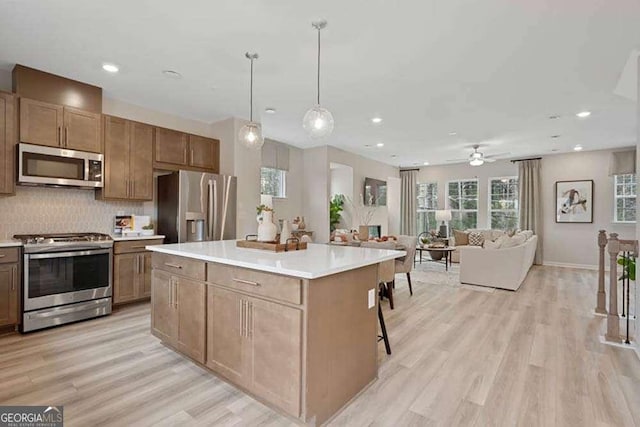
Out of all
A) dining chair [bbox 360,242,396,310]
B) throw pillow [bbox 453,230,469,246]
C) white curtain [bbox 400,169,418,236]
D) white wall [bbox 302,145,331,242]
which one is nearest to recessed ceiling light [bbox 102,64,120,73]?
dining chair [bbox 360,242,396,310]

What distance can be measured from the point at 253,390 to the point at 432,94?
362 cm

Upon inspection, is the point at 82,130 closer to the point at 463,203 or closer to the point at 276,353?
the point at 276,353

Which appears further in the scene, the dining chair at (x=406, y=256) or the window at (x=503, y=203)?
the window at (x=503, y=203)

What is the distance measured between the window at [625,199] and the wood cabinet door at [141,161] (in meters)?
9.11

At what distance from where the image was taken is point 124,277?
3.81m

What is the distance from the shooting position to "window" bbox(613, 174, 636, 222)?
22.4 feet

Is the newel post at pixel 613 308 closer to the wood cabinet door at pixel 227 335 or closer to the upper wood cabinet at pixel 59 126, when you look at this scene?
the wood cabinet door at pixel 227 335

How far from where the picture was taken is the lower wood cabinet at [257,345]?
5.78ft

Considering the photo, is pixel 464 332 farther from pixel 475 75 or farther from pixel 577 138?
pixel 577 138

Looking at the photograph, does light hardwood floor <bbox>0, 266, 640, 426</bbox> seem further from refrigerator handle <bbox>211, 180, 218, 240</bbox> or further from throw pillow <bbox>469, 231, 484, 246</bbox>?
throw pillow <bbox>469, 231, 484, 246</bbox>

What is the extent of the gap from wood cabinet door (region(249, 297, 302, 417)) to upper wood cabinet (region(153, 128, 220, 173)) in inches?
127

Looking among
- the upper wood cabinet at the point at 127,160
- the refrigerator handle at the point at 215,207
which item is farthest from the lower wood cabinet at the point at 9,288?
the refrigerator handle at the point at 215,207

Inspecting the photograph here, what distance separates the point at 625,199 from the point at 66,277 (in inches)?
392

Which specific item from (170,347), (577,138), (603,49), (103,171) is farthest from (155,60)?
(577,138)
